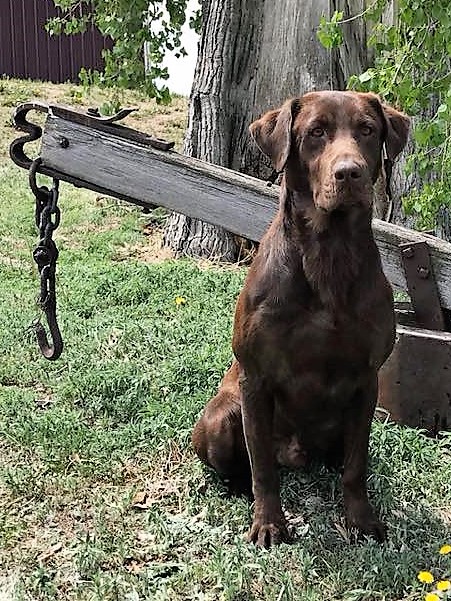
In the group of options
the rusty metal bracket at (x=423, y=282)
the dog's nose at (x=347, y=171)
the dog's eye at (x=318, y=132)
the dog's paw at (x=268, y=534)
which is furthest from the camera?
the rusty metal bracket at (x=423, y=282)

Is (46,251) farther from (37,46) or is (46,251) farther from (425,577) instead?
(37,46)

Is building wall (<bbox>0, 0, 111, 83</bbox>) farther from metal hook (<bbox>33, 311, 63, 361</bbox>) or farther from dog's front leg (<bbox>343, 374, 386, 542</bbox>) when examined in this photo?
dog's front leg (<bbox>343, 374, 386, 542</bbox>)

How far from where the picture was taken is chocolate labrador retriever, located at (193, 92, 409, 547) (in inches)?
123

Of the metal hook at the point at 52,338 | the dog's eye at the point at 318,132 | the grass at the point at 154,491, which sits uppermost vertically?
the dog's eye at the point at 318,132

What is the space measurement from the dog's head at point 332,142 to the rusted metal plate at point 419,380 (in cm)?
112

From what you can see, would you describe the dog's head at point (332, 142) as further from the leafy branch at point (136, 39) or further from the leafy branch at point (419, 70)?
the leafy branch at point (136, 39)

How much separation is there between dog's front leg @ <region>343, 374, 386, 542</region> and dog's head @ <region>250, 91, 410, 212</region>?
0.82 metres

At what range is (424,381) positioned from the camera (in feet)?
13.6

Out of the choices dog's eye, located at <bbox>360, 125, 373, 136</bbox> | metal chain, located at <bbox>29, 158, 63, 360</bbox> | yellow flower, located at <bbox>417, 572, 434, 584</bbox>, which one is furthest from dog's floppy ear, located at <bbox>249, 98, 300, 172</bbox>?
yellow flower, located at <bbox>417, 572, 434, 584</bbox>

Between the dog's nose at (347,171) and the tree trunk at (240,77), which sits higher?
the dog's nose at (347,171)

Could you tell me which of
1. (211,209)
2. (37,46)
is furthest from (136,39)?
(37,46)

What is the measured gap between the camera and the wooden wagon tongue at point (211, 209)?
154 inches

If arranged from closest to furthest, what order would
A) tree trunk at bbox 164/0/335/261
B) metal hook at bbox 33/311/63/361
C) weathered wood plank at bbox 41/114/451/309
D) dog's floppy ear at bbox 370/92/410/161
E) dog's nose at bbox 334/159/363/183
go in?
dog's nose at bbox 334/159/363/183
dog's floppy ear at bbox 370/92/410/161
metal hook at bbox 33/311/63/361
weathered wood plank at bbox 41/114/451/309
tree trunk at bbox 164/0/335/261

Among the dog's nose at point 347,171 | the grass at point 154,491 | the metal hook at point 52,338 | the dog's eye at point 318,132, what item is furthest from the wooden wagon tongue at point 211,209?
the dog's nose at point 347,171
